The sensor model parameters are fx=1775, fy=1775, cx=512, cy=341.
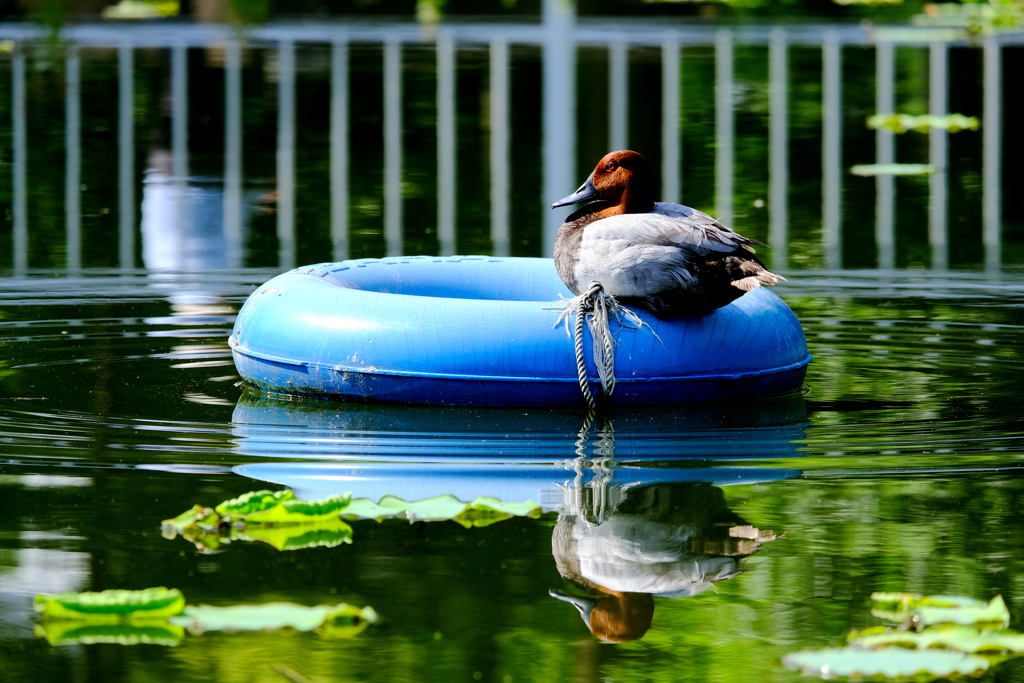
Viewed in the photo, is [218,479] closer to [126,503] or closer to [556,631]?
[126,503]

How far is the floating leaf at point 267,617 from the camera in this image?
112 inches

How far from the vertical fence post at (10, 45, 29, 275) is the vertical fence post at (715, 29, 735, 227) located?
10.1 ft

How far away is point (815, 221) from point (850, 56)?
599 cm

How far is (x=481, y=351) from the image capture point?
15.1ft

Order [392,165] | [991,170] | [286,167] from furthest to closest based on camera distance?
[392,165], [286,167], [991,170]

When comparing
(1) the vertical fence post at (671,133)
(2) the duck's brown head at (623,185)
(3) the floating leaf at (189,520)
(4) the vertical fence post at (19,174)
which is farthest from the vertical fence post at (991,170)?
(3) the floating leaf at (189,520)

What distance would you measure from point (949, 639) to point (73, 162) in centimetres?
742

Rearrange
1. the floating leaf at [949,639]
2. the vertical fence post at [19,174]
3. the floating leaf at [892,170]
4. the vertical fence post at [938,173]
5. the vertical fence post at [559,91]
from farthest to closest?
the floating leaf at [892,170] < the vertical fence post at [559,91] < the vertical fence post at [938,173] < the vertical fence post at [19,174] < the floating leaf at [949,639]

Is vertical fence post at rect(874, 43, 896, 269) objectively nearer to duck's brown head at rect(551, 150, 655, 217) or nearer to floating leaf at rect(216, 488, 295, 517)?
duck's brown head at rect(551, 150, 655, 217)

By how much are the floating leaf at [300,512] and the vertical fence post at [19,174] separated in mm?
3678

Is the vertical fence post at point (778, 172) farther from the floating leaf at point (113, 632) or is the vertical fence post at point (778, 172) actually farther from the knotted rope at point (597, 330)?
the floating leaf at point (113, 632)

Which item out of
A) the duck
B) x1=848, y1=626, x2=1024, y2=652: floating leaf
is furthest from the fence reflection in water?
x1=848, y1=626, x2=1024, y2=652: floating leaf

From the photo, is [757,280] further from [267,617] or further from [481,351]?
[267,617]

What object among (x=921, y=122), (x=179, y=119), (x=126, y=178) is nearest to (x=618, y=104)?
(x=921, y=122)
